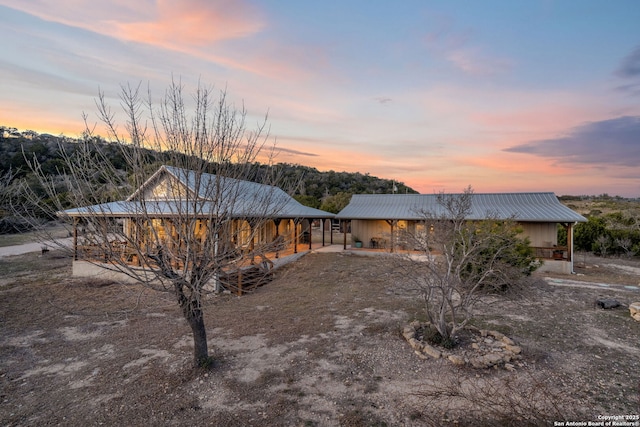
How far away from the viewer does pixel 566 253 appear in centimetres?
1580

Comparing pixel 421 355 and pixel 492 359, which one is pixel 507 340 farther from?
pixel 421 355

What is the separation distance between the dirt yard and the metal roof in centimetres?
708

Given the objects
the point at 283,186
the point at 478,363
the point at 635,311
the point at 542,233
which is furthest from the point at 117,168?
the point at 542,233

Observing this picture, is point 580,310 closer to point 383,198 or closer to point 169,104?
point 169,104

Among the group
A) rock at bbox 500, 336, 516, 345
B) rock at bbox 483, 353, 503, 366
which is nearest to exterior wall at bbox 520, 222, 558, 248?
rock at bbox 500, 336, 516, 345

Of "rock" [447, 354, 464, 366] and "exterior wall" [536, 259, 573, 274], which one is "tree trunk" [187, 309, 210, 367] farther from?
"exterior wall" [536, 259, 573, 274]

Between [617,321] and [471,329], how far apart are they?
4.31 meters

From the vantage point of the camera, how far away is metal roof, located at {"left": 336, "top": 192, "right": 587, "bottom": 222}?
54.6 feet

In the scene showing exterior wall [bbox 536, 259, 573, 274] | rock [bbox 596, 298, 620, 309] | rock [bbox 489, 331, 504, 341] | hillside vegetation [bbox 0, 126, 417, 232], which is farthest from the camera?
exterior wall [bbox 536, 259, 573, 274]

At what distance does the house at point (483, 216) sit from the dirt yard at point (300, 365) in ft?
20.3

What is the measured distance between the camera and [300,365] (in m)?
5.54

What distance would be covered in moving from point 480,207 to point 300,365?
18.3m

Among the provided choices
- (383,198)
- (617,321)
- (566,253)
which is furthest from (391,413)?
(383,198)

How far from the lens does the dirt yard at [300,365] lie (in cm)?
412
